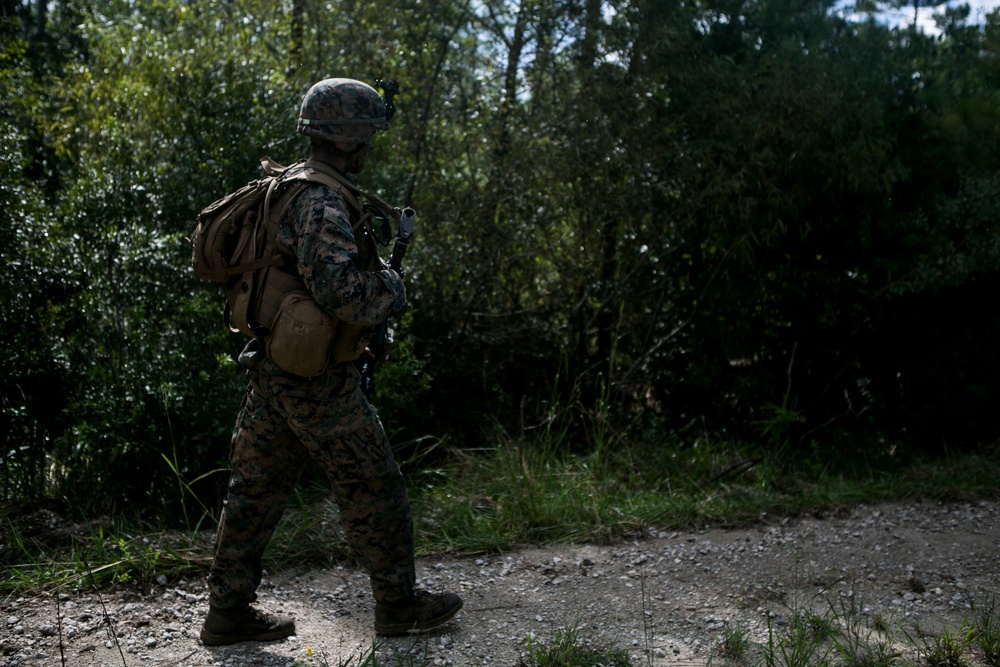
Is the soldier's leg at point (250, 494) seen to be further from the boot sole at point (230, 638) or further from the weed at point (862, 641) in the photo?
the weed at point (862, 641)

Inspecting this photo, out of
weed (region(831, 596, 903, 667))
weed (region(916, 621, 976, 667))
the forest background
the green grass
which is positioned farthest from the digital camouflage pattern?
the forest background

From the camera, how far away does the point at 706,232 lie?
660 centimetres

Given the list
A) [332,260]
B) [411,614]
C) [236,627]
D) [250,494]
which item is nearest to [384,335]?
[332,260]

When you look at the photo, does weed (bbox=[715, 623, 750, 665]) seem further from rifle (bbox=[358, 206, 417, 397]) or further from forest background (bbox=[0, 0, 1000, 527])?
forest background (bbox=[0, 0, 1000, 527])

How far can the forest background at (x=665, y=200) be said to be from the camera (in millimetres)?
6301

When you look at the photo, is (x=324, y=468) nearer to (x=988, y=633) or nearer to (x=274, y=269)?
(x=274, y=269)

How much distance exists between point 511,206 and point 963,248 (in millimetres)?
2965

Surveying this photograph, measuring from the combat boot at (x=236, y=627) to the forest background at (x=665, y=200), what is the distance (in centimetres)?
232

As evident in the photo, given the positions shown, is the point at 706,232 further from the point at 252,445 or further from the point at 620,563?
the point at 252,445

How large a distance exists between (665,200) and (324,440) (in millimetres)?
3813

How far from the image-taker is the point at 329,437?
3.41 metres

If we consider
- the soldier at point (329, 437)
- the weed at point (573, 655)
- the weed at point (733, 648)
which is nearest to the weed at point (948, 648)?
the weed at point (733, 648)

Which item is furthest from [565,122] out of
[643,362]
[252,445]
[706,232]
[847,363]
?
[252,445]

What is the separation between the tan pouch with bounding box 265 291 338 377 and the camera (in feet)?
10.6
